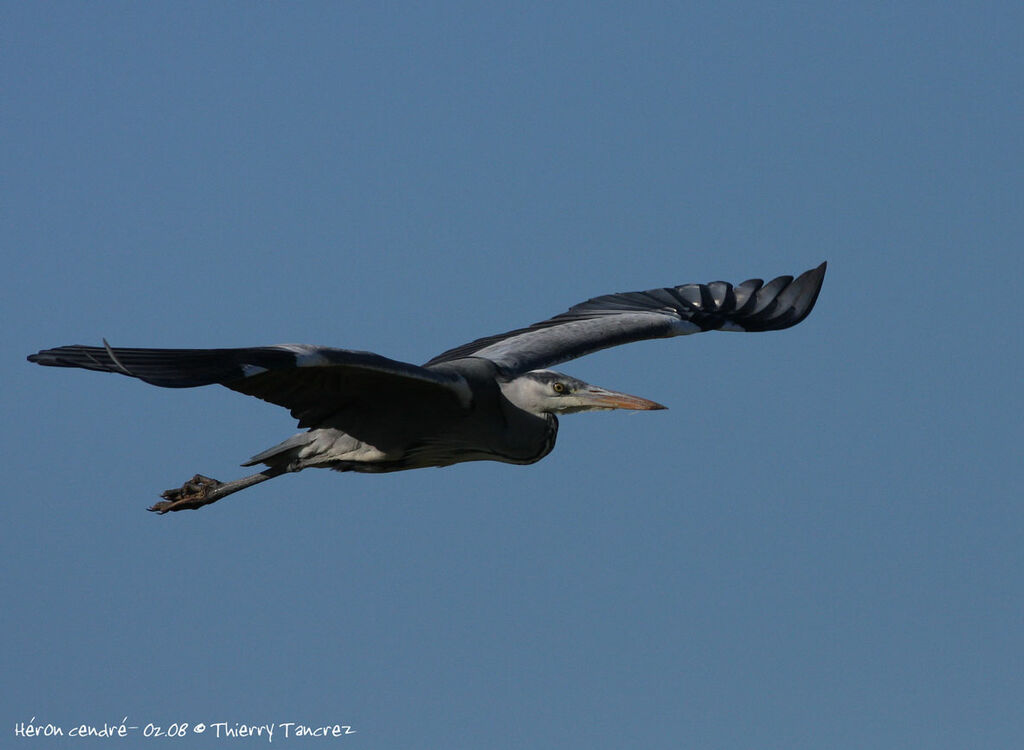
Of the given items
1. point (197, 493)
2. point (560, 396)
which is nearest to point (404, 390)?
point (560, 396)

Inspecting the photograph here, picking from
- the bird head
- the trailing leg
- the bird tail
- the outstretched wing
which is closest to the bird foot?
the trailing leg

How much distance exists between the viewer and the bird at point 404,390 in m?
8.75

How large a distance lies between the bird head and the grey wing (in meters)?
0.44

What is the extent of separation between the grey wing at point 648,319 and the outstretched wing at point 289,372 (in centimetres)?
132

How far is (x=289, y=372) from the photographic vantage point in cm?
962

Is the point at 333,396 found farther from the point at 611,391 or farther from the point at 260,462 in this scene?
the point at 611,391

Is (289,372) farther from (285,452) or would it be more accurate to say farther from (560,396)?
(560,396)

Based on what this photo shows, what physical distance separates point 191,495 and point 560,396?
126 inches

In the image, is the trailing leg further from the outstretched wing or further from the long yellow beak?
the long yellow beak

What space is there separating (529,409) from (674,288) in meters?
4.36

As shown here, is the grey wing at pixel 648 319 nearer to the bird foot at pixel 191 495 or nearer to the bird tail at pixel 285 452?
the bird tail at pixel 285 452

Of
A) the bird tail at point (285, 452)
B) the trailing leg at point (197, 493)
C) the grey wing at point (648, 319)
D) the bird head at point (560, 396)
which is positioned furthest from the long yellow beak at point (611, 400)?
the trailing leg at point (197, 493)

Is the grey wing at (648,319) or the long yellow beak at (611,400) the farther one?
→ the grey wing at (648,319)

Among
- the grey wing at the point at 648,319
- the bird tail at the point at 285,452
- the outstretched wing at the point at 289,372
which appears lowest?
the outstretched wing at the point at 289,372
